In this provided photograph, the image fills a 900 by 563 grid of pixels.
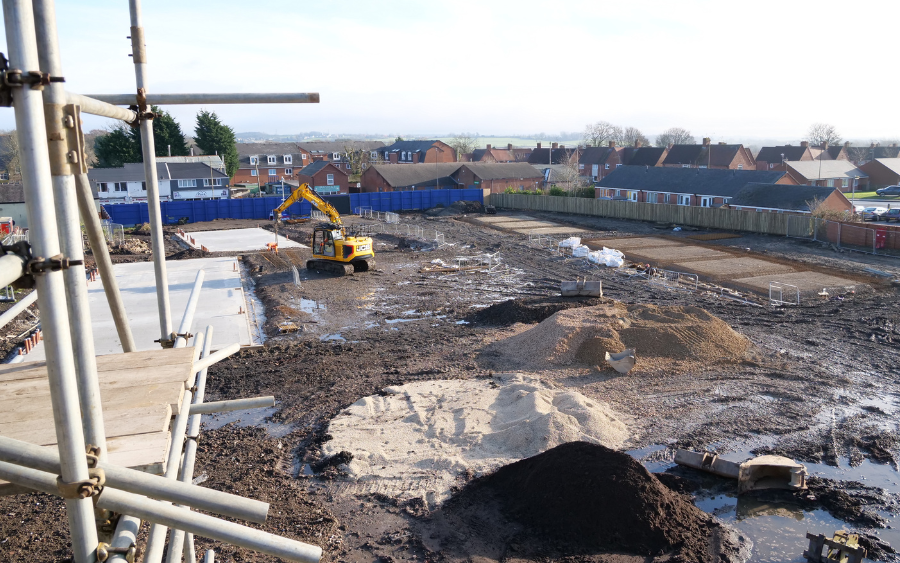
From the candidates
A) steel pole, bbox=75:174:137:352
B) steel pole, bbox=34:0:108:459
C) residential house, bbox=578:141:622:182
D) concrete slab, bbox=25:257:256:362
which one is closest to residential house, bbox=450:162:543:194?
residential house, bbox=578:141:622:182

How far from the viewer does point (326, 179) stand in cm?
7581

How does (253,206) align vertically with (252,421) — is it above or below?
above

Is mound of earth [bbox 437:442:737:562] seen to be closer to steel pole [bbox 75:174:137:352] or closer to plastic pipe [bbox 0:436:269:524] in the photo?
steel pole [bbox 75:174:137:352]

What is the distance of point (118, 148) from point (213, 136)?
11014mm

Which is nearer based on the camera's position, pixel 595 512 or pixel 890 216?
pixel 595 512

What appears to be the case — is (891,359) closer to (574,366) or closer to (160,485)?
(574,366)

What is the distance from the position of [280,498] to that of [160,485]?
901 cm

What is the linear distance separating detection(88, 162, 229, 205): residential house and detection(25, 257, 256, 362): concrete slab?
1117 inches

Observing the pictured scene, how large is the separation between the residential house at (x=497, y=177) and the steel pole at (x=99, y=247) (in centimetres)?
6873

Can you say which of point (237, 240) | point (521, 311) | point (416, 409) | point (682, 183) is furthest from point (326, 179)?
point (416, 409)

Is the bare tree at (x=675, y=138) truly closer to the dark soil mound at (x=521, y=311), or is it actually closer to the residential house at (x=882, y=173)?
the residential house at (x=882, y=173)

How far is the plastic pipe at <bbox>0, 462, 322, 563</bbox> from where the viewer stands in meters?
2.93

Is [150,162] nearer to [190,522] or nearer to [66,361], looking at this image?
[66,361]

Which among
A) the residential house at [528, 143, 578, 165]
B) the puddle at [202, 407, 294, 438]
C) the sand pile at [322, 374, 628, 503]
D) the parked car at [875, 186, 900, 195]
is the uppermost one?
the residential house at [528, 143, 578, 165]
